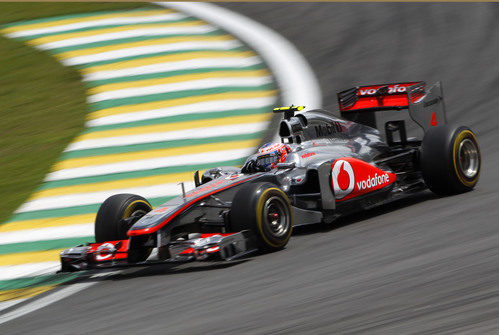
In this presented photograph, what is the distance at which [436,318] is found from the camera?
493cm

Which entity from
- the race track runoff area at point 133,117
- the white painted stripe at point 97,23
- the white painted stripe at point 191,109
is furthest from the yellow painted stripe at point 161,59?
the white painted stripe at point 97,23

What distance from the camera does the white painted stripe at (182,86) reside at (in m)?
13.1

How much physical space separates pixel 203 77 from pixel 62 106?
232cm

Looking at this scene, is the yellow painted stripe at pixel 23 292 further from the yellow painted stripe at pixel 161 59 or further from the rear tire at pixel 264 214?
the yellow painted stripe at pixel 161 59

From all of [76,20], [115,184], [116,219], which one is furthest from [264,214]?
[76,20]

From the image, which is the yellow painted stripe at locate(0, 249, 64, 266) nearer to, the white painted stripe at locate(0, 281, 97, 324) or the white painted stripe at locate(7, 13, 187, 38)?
the white painted stripe at locate(0, 281, 97, 324)

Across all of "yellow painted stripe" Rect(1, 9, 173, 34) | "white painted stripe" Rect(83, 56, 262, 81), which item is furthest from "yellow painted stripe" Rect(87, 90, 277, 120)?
"yellow painted stripe" Rect(1, 9, 173, 34)

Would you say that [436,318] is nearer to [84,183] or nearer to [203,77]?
[84,183]

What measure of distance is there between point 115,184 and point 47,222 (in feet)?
3.80

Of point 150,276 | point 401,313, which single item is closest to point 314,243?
point 150,276

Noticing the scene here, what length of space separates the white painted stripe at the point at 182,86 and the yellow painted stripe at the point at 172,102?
1.25 ft

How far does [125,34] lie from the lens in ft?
51.9

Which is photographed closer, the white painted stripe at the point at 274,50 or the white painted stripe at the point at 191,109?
the white painted stripe at the point at 191,109

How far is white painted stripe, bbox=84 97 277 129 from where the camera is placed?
12.2 m
